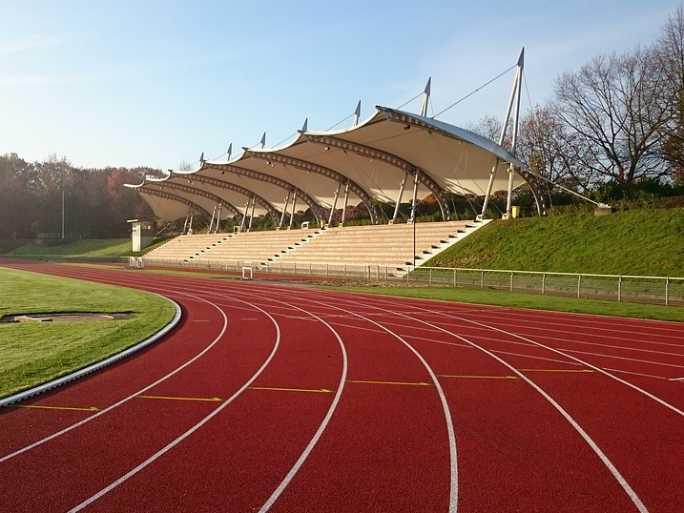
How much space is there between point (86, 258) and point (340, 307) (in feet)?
192

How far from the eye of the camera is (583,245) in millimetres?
29297

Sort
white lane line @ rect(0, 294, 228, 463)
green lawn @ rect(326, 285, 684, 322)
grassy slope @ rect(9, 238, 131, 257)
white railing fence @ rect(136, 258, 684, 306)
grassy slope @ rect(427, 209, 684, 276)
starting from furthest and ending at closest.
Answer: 1. grassy slope @ rect(9, 238, 131, 257)
2. grassy slope @ rect(427, 209, 684, 276)
3. white railing fence @ rect(136, 258, 684, 306)
4. green lawn @ rect(326, 285, 684, 322)
5. white lane line @ rect(0, 294, 228, 463)

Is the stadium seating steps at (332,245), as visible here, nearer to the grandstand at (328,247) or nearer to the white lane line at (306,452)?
the grandstand at (328,247)

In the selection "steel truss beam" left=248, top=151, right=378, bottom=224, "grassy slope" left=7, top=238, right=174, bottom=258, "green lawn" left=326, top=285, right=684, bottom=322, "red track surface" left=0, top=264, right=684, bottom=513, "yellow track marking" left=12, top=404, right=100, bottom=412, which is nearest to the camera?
"red track surface" left=0, top=264, right=684, bottom=513

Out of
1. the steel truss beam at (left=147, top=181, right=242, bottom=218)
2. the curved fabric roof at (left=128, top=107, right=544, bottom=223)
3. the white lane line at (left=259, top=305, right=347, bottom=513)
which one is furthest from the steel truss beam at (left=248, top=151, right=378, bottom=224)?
the white lane line at (left=259, top=305, right=347, bottom=513)

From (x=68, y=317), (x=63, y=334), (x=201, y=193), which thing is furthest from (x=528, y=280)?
(x=201, y=193)

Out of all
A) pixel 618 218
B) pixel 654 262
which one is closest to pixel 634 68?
pixel 618 218

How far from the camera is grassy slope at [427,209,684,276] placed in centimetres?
2541

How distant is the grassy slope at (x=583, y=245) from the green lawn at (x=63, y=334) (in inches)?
763

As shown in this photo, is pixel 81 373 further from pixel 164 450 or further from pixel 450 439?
pixel 450 439

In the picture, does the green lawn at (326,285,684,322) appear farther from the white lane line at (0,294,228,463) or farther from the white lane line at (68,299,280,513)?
the white lane line at (68,299,280,513)

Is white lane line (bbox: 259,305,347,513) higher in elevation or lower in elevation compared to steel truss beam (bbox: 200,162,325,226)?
lower

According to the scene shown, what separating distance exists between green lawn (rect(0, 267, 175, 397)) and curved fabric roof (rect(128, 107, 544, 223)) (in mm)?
20467

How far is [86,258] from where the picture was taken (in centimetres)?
6781
